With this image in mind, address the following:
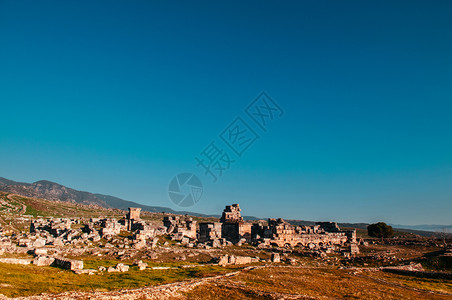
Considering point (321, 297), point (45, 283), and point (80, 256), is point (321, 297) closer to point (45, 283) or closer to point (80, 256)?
point (45, 283)

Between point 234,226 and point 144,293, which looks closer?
point 144,293

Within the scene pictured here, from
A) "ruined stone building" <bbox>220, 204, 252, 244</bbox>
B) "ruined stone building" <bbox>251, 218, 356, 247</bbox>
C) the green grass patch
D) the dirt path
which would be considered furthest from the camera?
"ruined stone building" <bbox>220, 204, 252, 244</bbox>

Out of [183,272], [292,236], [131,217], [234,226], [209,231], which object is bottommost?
[183,272]

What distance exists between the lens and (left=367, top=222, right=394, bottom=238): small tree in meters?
61.5

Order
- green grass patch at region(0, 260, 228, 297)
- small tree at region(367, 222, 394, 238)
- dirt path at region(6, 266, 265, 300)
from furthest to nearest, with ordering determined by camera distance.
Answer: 1. small tree at region(367, 222, 394, 238)
2. green grass patch at region(0, 260, 228, 297)
3. dirt path at region(6, 266, 265, 300)

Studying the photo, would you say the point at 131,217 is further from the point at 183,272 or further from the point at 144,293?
the point at 144,293

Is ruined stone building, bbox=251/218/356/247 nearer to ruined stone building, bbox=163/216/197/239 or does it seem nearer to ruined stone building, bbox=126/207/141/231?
ruined stone building, bbox=163/216/197/239

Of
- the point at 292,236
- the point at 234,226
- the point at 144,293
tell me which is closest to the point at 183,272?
the point at 144,293

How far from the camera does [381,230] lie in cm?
6169

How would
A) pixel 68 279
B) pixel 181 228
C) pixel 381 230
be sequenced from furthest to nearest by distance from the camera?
pixel 381 230, pixel 181 228, pixel 68 279

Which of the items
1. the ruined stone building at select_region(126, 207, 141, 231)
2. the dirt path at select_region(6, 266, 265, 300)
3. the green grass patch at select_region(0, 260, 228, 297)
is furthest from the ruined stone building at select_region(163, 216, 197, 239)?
the dirt path at select_region(6, 266, 265, 300)

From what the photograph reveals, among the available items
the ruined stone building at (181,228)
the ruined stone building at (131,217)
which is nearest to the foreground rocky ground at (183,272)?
the ruined stone building at (181,228)

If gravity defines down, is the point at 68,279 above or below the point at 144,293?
above

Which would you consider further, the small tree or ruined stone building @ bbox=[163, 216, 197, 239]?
the small tree
